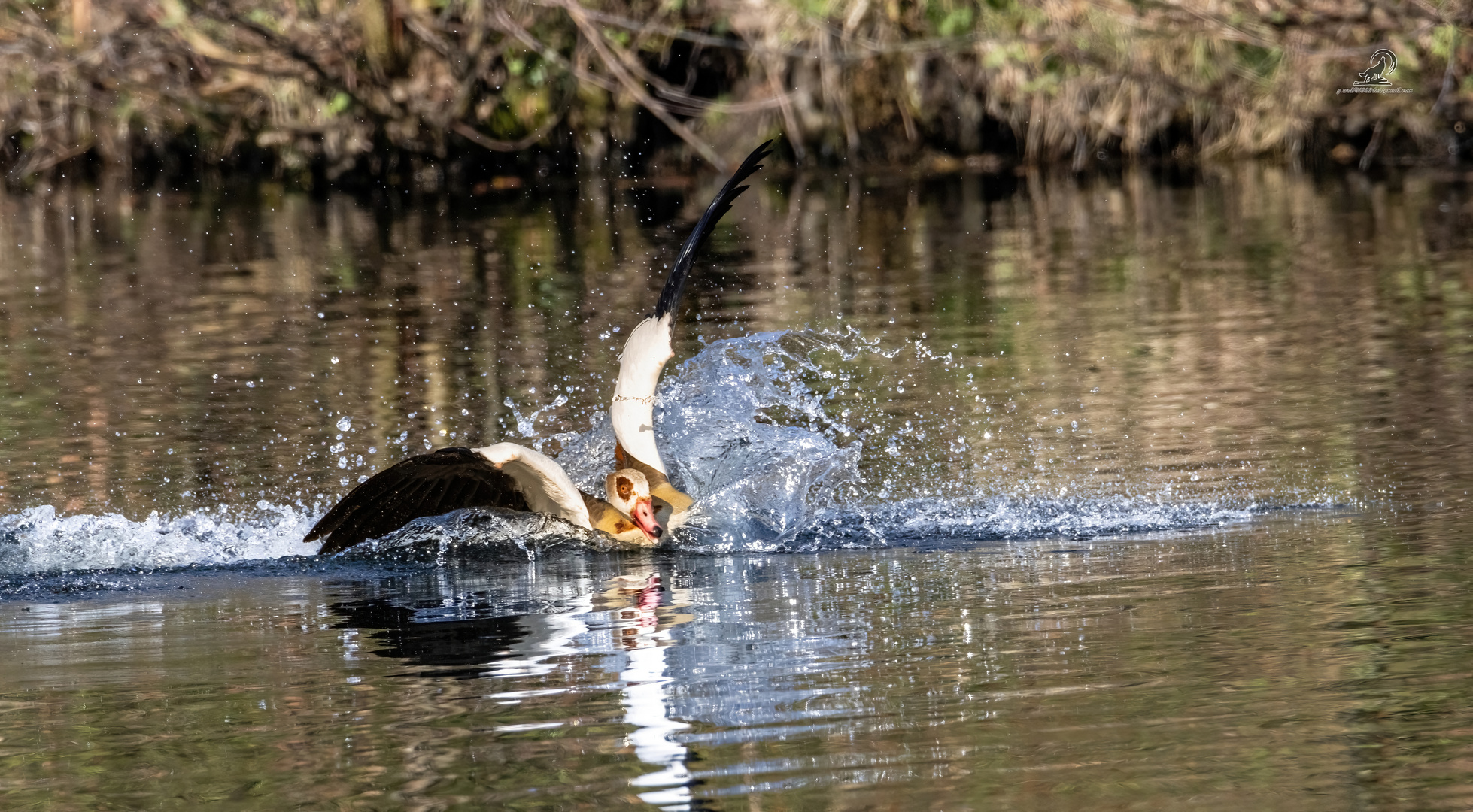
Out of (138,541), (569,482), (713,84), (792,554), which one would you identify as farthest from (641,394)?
(713,84)

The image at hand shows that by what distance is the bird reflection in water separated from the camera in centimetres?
508

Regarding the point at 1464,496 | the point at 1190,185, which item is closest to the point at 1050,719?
the point at 1464,496

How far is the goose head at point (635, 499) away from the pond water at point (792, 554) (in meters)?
0.13

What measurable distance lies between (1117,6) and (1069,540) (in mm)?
16870

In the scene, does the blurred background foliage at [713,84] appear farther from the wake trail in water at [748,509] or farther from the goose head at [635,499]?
the goose head at [635,499]

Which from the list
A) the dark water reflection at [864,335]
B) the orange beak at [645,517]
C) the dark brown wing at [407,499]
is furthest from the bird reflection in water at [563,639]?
the dark water reflection at [864,335]

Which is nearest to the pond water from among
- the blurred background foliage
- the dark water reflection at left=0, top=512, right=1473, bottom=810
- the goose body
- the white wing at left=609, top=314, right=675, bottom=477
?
the dark water reflection at left=0, top=512, right=1473, bottom=810

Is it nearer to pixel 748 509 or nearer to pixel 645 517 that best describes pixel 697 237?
pixel 748 509

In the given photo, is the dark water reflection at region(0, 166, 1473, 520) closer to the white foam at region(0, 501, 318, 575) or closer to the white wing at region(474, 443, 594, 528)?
the white foam at region(0, 501, 318, 575)

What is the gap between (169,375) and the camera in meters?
12.0

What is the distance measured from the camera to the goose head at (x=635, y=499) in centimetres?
763

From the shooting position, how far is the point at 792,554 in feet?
24.5

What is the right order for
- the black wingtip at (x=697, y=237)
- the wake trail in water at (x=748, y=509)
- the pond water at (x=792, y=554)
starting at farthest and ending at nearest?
the black wingtip at (x=697, y=237)
the wake trail in water at (x=748, y=509)
the pond water at (x=792, y=554)

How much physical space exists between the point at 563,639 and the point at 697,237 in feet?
7.76
